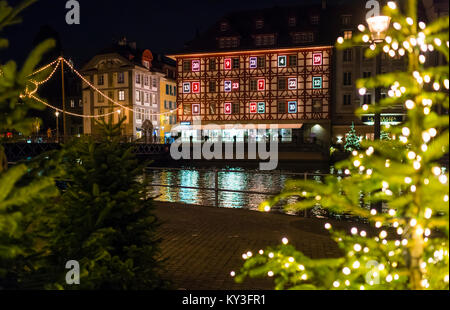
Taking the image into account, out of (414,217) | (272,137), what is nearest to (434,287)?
(414,217)

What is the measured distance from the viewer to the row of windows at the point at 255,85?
1925 inches

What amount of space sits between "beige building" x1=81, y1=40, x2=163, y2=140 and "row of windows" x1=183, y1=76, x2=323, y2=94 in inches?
326

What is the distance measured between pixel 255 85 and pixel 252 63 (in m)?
2.90

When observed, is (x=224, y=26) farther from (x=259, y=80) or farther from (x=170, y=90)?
(x=170, y=90)

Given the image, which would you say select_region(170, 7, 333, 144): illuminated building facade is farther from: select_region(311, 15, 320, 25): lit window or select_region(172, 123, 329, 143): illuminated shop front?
select_region(172, 123, 329, 143): illuminated shop front

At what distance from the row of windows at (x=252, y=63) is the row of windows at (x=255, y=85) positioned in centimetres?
176

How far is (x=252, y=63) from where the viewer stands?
50406mm

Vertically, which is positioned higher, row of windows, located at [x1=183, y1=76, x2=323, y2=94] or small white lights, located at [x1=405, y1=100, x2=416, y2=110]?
row of windows, located at [x1=183, y1=76, x2=323, y2=94]

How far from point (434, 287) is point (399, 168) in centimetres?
89

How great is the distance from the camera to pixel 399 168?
202cm

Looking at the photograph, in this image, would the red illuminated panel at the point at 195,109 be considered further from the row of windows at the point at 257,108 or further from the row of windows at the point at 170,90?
the row of windows at the point at 170,90

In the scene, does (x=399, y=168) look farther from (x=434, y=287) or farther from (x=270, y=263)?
(x=270, y=263)

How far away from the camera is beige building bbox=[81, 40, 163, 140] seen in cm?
5706

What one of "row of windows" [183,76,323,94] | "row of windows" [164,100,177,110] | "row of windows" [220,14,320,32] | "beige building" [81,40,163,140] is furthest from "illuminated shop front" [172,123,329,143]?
"row of windows" [164,100,177,110]
